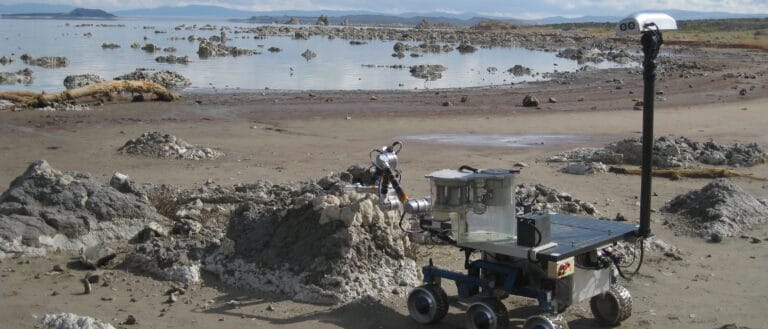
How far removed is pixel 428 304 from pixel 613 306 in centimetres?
145

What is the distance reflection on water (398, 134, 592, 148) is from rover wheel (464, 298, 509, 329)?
38.1ft

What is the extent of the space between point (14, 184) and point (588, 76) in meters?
32.6

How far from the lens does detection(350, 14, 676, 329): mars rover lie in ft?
19.7

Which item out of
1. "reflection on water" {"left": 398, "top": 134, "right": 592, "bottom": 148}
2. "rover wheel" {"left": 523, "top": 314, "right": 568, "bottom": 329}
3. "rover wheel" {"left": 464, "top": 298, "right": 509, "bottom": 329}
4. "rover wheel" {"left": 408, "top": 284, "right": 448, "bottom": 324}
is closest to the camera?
"rover wheel" {"left": 523, "top": 314, "right": 568, "bottom": 329}

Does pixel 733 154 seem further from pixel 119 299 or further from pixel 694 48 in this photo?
pixel 694 48

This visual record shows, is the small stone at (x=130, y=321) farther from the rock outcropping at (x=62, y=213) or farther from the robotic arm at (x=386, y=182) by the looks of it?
the rock outcropping at (x=62, y=213)

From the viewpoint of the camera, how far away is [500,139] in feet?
61.9

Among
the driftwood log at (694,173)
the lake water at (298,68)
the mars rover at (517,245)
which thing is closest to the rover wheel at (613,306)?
the mars rover at (517,245)

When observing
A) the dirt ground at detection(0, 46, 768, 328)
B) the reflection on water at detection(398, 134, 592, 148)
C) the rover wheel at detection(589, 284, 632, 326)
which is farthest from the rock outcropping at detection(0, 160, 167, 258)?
the reflection on water at detection(398, 134, 592, 148)

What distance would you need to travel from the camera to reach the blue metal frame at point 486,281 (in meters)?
6.16

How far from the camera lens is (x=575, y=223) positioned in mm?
6844

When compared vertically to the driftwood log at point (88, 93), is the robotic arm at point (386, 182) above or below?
above

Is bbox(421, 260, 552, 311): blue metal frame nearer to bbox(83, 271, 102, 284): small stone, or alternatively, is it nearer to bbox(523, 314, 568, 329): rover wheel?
bbox(523, 314, 568, 329): rover wheel

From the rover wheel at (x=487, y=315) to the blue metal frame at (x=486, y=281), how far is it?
0.47ft
